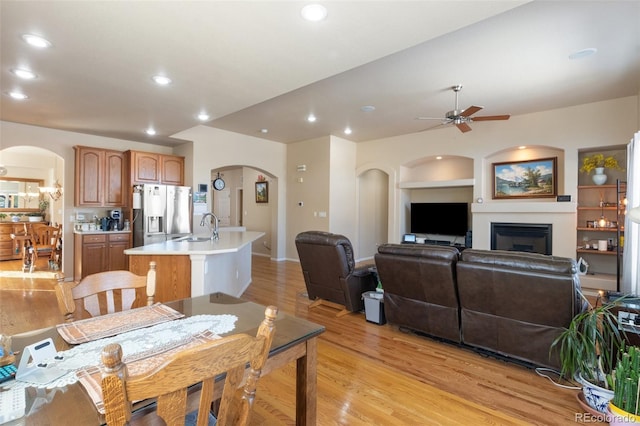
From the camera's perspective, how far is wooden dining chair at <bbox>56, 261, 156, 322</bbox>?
1493 mm

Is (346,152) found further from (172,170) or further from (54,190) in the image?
(54,190)

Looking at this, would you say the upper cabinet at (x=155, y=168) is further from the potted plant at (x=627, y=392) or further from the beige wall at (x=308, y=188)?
the potted plant at (x=627, y=392)

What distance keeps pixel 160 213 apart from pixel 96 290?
446 cm

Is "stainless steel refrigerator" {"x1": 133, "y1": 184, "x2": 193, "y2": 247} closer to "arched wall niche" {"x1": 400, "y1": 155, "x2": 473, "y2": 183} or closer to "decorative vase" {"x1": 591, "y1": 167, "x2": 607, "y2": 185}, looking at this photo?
"arched wall niche" {"x1": 400, "y1": 155, "x2": 473, "y2": 183}

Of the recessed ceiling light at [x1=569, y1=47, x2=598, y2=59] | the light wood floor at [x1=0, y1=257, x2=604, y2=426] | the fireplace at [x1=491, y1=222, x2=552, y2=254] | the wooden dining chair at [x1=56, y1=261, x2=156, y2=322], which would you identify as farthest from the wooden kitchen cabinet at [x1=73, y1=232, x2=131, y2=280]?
the recessed ceiling light at [x1=569, y1=47, x2=598, y2=59]

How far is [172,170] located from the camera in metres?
6.19

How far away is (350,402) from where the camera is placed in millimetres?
2107

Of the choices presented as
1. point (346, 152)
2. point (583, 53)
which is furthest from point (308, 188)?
point (583, 53)

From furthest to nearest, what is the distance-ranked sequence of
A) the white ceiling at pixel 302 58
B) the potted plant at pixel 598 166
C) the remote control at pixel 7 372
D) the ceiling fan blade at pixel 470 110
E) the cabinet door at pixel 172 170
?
the cabinet door at pixel 172 170
the potted plant at pixel 598 166
the ceiling fan blade at pixel 470 110
the white ceiling at pixel 302 58
the remote control at pixel 7 372

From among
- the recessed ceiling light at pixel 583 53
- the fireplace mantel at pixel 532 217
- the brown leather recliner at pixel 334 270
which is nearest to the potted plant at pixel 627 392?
the brown leather recliner at pixel 334 270

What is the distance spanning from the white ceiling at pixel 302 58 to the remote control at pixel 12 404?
2212 mm

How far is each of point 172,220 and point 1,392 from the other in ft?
17.4

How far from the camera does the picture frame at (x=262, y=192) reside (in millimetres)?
8798

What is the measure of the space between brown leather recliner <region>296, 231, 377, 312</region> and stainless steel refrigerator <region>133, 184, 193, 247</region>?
3.13 m
